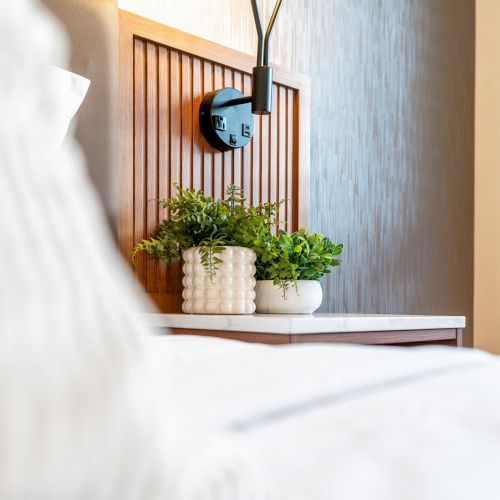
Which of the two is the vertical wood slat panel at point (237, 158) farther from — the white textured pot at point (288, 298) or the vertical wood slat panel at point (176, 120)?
the white textured pot at point (288, 298)

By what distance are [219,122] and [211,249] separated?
478mm

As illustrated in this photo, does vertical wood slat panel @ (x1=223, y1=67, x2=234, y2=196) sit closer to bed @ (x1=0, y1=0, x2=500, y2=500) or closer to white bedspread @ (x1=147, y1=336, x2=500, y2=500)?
white bedspread @ (x1=147, y1=336, x2=500, y2=500)

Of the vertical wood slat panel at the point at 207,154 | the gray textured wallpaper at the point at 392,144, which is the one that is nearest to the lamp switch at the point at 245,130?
the vertical wood slat panel at the point at 207,154

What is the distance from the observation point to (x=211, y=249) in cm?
155

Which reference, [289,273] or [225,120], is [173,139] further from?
[289,273]

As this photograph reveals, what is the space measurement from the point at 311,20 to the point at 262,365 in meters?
2.10

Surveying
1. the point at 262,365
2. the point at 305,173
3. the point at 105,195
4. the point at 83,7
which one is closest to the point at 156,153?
the point at 105,195

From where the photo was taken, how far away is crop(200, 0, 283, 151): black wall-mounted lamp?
6.03ft

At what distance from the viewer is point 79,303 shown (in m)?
0.21

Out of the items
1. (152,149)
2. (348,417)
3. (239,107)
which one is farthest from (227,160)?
(348,417)

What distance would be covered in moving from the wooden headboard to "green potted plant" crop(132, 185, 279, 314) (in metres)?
0.08

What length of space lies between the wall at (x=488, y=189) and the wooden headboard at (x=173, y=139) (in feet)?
4.66

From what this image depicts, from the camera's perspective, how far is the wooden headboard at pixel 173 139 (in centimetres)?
173

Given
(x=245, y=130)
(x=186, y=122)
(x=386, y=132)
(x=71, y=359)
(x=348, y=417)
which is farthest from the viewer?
(x=386, y=132)
